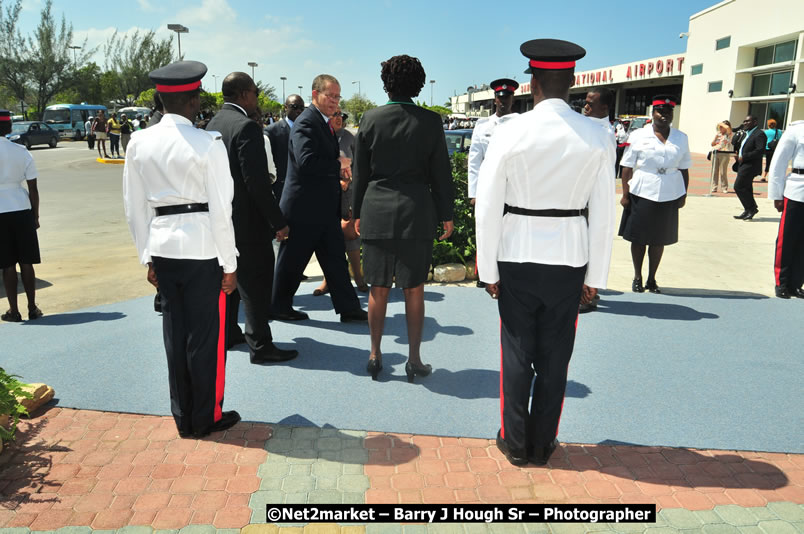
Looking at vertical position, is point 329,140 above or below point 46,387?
above

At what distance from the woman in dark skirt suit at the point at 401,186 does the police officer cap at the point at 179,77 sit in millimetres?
1047

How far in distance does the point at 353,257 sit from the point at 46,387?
318 cm

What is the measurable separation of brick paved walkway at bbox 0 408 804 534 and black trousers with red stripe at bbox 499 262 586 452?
0.25 metres

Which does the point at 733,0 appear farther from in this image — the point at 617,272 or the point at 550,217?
the point at 550,217

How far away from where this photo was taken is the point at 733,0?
98.5 ft

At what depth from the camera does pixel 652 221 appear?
6.14m

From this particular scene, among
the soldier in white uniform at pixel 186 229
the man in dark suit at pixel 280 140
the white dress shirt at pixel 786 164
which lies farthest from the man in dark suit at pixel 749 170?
the soldier in white uniform at pixel 186 229

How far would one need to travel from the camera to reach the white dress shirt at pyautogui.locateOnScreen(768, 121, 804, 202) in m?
5.85

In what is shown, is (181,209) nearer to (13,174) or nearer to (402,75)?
(402,75)

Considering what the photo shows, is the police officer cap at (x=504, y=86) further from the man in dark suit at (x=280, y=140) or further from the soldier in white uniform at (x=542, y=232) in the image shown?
the soldier in white uniform at (x=542, y=232)

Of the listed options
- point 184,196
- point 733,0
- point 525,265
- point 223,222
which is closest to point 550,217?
point 525,265

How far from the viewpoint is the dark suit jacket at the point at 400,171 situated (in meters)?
3.77

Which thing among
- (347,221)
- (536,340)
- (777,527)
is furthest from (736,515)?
(347,221)

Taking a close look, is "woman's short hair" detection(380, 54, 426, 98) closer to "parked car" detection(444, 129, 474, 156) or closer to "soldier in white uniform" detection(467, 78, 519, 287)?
"soldier in white uniform" detection(467, 78, 519, 287)
